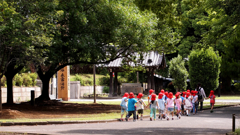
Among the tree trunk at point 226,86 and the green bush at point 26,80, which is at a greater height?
the green bush at point 26,80

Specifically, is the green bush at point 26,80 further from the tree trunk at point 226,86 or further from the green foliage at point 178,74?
the tree trunk at point 226,86

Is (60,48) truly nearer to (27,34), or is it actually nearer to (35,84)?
(27,34)

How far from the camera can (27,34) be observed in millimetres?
17047

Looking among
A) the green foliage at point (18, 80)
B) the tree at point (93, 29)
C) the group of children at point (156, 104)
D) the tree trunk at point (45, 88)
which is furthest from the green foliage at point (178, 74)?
the group of children at point (156, 104)

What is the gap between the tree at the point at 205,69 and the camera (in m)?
38.3

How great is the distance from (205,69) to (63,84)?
1626cm

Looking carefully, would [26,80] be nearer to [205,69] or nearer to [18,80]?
[18,80]

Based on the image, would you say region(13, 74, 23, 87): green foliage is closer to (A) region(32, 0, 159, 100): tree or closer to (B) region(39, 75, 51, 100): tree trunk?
(B) region(39, 75, 51, 100): tree trunk

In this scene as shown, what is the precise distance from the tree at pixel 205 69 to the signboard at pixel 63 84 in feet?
47.7

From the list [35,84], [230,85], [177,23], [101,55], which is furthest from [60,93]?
[230,85]

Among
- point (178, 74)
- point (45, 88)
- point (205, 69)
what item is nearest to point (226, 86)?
point (178, 74)

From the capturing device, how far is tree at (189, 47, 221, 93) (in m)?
38.3

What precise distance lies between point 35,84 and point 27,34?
14.8 meters

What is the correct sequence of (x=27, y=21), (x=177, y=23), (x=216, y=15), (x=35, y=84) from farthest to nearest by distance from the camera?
1. (x=35, y=84)
2. (x=216, y=15)
3. (x=27, y=21)
4. (x=177, y=23)
